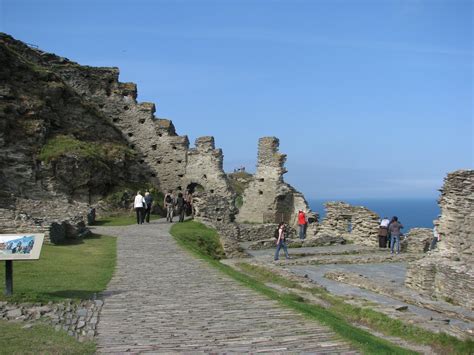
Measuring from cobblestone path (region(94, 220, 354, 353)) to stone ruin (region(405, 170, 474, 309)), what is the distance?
6399 mm

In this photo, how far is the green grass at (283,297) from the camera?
8.90 meters

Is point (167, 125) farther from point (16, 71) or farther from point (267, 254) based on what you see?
point (267, 254)

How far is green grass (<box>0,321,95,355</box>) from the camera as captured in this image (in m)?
7.73

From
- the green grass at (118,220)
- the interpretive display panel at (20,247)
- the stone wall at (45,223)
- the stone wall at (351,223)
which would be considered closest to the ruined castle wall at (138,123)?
the green grass at (118,220)

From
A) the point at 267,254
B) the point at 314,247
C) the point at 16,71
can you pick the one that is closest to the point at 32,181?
the point at 16,71

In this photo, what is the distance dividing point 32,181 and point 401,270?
1990 cm

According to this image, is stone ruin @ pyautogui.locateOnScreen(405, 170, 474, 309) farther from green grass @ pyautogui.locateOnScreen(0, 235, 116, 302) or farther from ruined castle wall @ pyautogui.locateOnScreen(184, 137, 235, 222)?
ruined castle wall @ pyautogui.locateOnScreen(184, 137, 235, 222)

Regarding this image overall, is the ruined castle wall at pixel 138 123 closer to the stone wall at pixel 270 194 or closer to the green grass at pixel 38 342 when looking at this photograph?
the stone wall at pixel 270 194

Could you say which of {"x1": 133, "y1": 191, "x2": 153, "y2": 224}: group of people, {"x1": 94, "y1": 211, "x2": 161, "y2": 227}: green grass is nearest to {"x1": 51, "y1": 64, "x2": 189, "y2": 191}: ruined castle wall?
{"x1": 94, "y1": 211, "x2": 161, "y2": 227}: green grass

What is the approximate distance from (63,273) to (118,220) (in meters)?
15.4

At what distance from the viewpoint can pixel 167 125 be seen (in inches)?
1566

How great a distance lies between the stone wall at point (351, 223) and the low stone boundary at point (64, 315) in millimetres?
21043

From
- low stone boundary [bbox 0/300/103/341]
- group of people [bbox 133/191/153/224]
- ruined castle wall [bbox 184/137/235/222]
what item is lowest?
low stone boundary [bbox 0/300/103/341]

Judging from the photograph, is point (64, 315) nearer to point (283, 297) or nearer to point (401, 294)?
point (283, 297)
